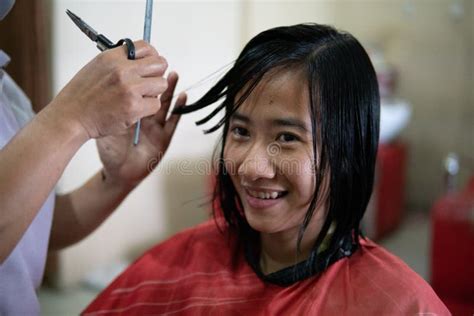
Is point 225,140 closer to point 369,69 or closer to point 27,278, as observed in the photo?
point 369,69

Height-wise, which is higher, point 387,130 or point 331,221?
point 331,221

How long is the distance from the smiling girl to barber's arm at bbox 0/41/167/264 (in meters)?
0.25

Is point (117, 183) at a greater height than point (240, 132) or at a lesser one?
lesser

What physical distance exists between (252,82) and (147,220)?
1.83 meters

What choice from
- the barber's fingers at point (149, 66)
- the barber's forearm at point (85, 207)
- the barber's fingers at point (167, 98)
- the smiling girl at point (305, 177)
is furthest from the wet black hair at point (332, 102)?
the barber's forearm at point (85, 207)

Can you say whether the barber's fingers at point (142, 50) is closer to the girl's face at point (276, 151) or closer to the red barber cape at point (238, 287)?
the girl's face at point (276, 151)

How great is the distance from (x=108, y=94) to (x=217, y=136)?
1.17 meters

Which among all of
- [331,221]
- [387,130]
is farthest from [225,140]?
[387,130]

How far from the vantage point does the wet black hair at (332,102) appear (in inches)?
40.8

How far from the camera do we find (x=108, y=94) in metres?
0.84

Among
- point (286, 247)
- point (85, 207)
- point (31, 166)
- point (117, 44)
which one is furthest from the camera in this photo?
point (85, 207)

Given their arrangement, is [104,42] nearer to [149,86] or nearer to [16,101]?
[149,86]

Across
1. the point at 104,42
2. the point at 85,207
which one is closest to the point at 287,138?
the point at 104,42

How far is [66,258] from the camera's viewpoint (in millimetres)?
2471
